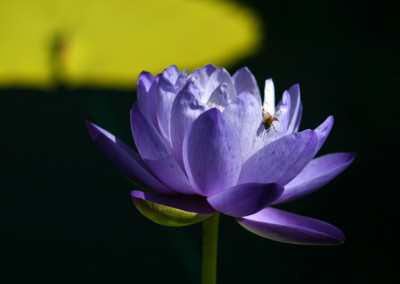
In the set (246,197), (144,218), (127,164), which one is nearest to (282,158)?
(246,197)

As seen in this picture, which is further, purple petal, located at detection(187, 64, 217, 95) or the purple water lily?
purple petal, located at detection(187, 64, 217, 95)

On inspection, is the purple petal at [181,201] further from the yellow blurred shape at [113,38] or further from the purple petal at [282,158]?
the yellow blurred shape at [113,38]

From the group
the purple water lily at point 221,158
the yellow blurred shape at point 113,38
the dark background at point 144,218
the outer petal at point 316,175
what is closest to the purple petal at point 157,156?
the purple water lily at point 221,158

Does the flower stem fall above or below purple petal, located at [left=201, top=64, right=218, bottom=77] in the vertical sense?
below

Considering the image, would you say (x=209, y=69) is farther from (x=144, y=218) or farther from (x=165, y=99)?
(x=144, y=218)

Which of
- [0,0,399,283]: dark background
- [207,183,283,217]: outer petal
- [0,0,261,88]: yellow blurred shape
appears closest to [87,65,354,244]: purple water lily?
[207,183,283,217]: outer petal

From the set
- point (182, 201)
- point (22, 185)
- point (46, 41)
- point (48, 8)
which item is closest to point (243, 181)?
point (182, 201)

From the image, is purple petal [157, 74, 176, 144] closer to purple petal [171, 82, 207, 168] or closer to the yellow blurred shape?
purple petal [171, 82, 207, 168]
